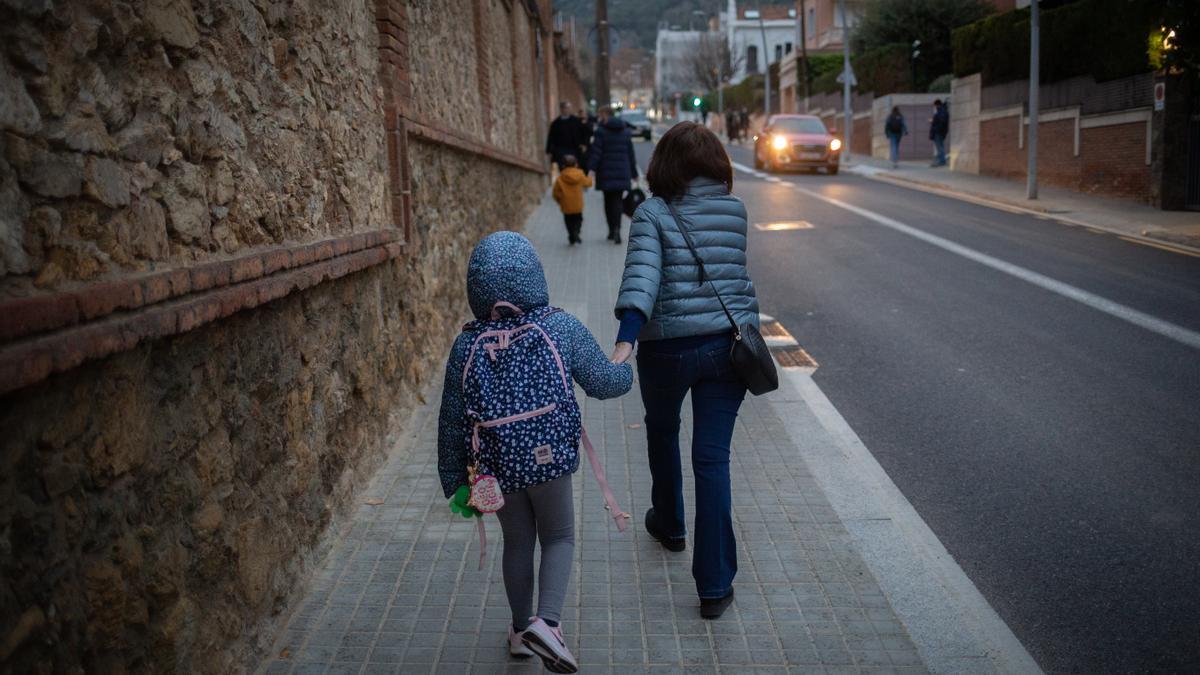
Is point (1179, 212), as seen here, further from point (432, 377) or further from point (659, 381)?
point (659, 381)

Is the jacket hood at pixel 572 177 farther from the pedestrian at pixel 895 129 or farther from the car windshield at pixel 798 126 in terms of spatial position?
the pedestrian at pixel 895 129

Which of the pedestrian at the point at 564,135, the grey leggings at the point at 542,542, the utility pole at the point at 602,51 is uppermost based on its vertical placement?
the utility pole at the point at 602,51

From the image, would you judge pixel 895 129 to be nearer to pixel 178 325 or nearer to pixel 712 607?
pixel 712 607

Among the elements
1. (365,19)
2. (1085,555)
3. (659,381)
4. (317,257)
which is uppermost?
(365,19)

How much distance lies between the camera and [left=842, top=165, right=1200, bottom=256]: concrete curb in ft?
49.3

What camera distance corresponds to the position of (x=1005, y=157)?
92.4ft

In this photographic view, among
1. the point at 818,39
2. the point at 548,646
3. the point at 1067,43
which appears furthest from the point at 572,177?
the point at 818,39

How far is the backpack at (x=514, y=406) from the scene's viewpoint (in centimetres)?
352

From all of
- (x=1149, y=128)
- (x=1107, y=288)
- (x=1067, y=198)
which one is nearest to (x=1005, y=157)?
(x=1067, y=198)

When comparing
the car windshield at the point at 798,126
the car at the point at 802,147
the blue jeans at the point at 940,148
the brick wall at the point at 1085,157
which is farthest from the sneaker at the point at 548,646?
the blue jeans at the point at 940,148

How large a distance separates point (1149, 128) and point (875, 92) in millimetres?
22869

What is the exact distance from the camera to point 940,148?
33688mm

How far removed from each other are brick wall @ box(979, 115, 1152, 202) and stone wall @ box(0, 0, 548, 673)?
18.2m

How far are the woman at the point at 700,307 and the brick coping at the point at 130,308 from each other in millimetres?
1350
